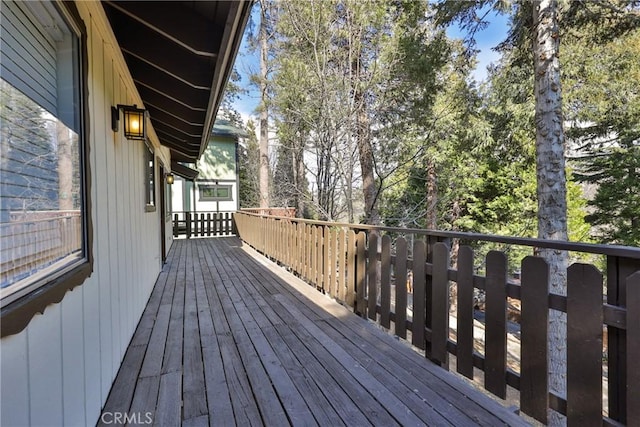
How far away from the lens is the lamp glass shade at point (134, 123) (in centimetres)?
267

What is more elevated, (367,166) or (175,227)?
(367,166)

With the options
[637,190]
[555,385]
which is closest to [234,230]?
[555,385]

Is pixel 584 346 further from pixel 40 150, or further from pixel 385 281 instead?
pixel 40 150

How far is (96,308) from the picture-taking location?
1.75m

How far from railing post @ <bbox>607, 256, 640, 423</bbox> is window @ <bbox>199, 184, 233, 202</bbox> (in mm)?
13888

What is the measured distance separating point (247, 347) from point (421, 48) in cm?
617

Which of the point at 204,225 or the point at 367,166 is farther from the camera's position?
the point at 204,225

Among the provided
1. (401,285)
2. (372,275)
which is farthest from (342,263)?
(401,285)

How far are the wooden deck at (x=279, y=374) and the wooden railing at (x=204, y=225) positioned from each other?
24.8 ft

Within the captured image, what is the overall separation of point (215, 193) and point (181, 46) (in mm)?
Result: 12177

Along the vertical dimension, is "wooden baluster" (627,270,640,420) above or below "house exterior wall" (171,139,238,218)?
below

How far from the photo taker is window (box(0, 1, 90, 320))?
3.19ft

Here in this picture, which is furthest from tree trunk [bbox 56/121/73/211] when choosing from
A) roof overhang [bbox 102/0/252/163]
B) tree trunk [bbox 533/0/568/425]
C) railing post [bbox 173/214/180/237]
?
railing post [bbox 173/214/180/237]

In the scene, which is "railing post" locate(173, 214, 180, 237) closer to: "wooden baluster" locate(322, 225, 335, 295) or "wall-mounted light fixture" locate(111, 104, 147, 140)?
"wooden baluster" locate(322, 225, 335, 295)
